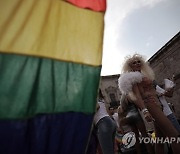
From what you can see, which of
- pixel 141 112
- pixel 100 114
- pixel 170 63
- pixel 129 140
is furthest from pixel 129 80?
pixel 170 63

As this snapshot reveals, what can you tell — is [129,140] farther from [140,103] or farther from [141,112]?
[140,103]

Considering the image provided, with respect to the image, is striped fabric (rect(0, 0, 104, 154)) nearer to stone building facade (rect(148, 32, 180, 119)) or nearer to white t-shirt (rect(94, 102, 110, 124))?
white t-shirt (rect(94, 102, 110, 124))

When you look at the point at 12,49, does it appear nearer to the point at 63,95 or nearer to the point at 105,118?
the point at 63,95

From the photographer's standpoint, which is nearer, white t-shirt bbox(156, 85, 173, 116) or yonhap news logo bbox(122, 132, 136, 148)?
white t-shirt bbox(156, 85, 173, 116)

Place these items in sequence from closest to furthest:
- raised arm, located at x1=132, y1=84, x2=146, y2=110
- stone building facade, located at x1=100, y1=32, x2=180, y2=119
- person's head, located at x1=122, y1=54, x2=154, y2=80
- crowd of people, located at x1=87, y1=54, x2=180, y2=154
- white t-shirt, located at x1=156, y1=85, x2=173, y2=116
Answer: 1. crowd of people, located at x1=87, y1=54, x2=180, y2=154
2. raised arm, located at x1=132, y1=84, x2=146, y2=110
3. white t-shirt, located at x1=156, y1=85, x2=173, y2=116
4. person's head, located at x1=122, y1=54, x2=154, y2=80
5. stone building facade, located at x1=100, y1=32, x2=180, y2=119

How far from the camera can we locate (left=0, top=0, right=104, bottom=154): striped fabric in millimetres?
1186

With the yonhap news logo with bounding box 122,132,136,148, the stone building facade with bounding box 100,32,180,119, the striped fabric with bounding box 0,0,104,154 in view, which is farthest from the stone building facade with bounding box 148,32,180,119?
the striped fabric with bounding box 0,0,104,154

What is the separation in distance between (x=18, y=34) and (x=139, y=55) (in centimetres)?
368

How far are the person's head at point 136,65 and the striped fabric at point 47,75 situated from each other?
296 centimetres

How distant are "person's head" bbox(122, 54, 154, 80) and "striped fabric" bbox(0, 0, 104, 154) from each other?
296 cm

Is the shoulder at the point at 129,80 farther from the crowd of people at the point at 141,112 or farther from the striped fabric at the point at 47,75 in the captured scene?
the striped fabric at the point at 47,75

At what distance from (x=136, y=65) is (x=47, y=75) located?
3328 mm

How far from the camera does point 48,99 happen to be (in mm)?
1299

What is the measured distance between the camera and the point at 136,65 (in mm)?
4473
